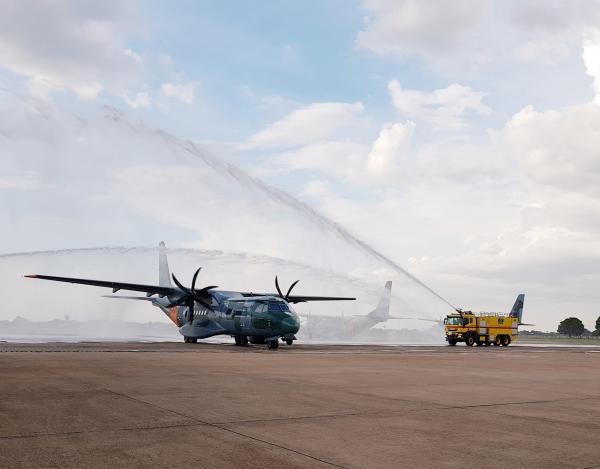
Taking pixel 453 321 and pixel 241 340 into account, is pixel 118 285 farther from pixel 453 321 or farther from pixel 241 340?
pixel 453 321

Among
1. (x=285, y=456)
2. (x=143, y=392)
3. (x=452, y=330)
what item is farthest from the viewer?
(x=452, y=330)

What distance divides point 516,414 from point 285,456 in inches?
209

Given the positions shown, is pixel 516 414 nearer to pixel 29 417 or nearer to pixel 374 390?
pixel 374 390

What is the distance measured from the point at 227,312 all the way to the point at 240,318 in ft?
5.58

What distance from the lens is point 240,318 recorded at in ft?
125

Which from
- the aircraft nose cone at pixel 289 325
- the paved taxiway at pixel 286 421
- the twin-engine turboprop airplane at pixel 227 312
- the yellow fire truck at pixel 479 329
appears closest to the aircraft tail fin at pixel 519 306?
the yellow fire truck at pixel 479 329

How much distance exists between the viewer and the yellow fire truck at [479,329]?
5112cm

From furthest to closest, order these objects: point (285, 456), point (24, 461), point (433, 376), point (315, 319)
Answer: point (315, 319)
point (433, 376)
point (285, 456)
point (24, 461)

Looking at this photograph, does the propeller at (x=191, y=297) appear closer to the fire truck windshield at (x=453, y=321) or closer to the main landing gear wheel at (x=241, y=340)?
the main landing gear wheel at (x=241, y=340)

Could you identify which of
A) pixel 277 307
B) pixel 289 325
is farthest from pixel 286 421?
pixel 277 307

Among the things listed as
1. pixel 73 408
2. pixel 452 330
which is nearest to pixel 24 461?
pixel 73 408

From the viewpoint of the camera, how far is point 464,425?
8672 millimetres

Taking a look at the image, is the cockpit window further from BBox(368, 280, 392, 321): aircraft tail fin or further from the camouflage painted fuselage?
BBox(368, 280, 392, 321): aircraft tail fin

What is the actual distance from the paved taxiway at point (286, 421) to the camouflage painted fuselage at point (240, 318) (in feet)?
64.2
